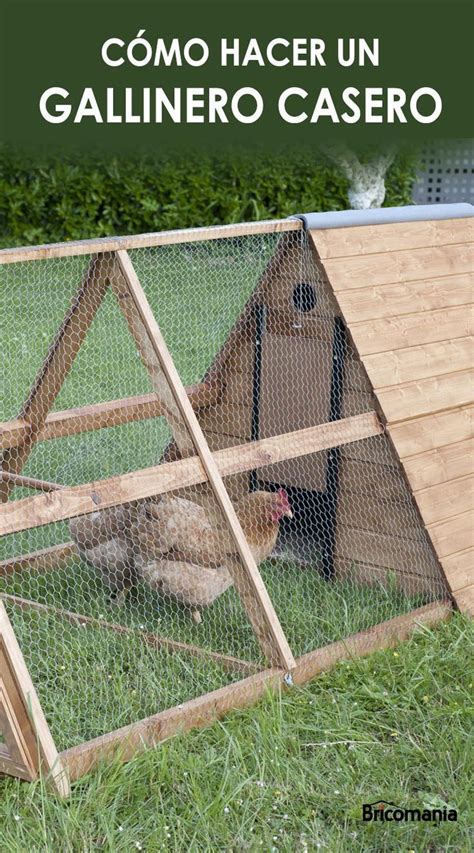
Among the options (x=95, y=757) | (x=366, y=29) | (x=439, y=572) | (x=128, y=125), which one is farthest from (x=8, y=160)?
(x=95, y=757)

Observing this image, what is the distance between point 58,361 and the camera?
3.46 metres

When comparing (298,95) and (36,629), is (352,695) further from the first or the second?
(298,95)

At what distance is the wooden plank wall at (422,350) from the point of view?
11.6 ft

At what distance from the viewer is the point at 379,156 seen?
1041 centimetres

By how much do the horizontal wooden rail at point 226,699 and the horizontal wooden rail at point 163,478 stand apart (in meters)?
0.51

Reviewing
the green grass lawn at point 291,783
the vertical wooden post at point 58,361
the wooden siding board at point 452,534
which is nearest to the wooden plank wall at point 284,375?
the wooden siding board at point 452,534

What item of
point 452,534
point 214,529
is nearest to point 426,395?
point 452,534

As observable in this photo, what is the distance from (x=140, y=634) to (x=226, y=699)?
461 mm

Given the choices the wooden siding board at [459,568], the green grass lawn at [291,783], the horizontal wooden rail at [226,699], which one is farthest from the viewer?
the wooden siding board at [459,568]

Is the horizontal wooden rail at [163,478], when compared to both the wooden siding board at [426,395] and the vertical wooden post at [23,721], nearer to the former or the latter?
the wooden siding board at [426,395]

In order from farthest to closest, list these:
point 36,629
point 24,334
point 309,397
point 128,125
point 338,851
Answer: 1. point 128,125
2. point 24,334
3. point 309,397
4. point 36,629
5. point 338,851

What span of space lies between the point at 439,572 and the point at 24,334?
122 inches

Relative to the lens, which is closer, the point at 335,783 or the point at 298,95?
the point at 335,783

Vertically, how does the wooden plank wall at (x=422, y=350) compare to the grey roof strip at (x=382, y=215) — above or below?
below
